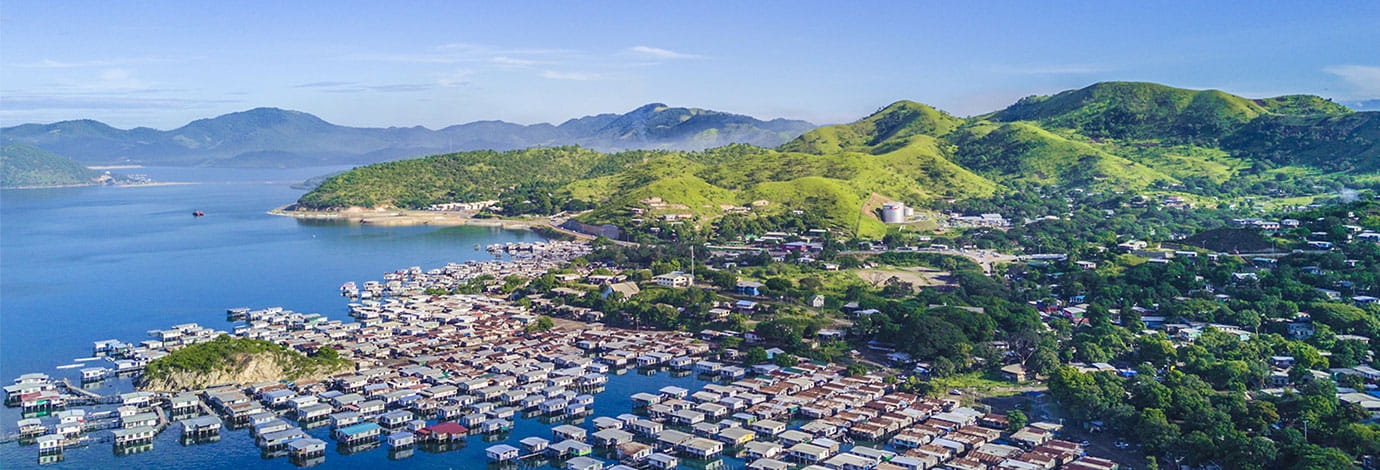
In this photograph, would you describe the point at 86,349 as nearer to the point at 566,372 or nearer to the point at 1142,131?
the point at 566,372

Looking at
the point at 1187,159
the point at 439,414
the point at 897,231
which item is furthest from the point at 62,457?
the point at 1187,159

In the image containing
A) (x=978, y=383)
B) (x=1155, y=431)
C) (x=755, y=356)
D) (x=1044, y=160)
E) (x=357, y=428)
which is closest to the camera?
(x=1155, y=431)

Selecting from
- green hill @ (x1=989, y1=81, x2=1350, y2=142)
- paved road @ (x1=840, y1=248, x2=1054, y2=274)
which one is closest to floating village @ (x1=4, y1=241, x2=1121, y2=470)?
paved road @ (x1=840, y1=248, x2=1054, y2=274)

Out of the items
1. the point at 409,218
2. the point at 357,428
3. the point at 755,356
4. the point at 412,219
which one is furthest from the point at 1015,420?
the point at 409,218

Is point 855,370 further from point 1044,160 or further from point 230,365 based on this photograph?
point 1044,160

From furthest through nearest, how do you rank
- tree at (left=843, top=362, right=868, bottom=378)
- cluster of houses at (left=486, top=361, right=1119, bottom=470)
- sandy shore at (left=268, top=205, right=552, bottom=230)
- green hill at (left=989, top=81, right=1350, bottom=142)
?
green hill at (left=989, top=81, right=1350, bottom=142)
sandy shore at (left=268, top=205, right=552, bottom=230)
tree at (left=843, top=362, right=868, bottom=378)
cluster of houses at (left=486, top=361, right=1119, bottom=470)

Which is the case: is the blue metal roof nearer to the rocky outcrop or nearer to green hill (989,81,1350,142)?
the rocky outcrop
